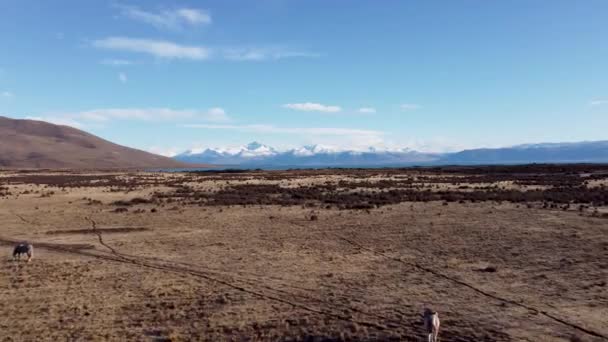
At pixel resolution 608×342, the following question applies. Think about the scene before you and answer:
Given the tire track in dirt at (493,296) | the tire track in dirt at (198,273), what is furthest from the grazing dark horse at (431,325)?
the tire track in dirt at (493,296)

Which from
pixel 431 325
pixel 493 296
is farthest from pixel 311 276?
pixel 431 325

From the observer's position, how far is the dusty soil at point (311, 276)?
11164mm

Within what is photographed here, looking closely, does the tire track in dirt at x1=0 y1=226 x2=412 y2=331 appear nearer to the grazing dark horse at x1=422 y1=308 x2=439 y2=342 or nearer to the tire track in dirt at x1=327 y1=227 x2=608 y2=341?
the grazing dark horse at x1=422 y1=308 x2=439 y2=342

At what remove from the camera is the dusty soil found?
11.2 meters

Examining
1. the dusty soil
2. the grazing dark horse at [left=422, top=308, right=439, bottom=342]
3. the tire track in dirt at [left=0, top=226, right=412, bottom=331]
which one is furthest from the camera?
the tire track in dirt at [left=0, top=226, right=412, bottom=331]

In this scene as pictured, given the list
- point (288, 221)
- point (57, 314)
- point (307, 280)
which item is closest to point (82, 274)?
point (57, 314)

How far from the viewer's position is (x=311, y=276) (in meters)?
15.9

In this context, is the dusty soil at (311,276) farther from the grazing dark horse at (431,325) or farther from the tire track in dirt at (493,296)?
the grazing dark horse at (431,325)

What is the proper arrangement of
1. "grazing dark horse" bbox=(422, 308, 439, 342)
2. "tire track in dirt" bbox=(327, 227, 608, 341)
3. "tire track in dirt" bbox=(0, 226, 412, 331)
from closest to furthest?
"grazing dark horse" bbox=(422, 308, 439, 342) → "tire track in dirt" bbox=(327, 227, 608, 341) → "tire track in dirt" bbox=(0, 226, 412, 331)

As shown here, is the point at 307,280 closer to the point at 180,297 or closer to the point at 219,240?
the point at 180,297

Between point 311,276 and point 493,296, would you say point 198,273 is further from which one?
point 493,296

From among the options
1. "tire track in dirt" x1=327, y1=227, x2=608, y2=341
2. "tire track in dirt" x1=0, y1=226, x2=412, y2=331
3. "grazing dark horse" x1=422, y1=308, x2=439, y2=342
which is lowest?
"tire track in dirt" x1=0, y1=226, x2=412, y2=331

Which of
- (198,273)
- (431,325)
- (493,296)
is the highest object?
(431,325)

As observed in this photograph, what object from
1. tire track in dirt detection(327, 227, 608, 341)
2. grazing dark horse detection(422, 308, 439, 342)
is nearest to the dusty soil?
tire track in dirt detection(327, 227, 608, 341)
